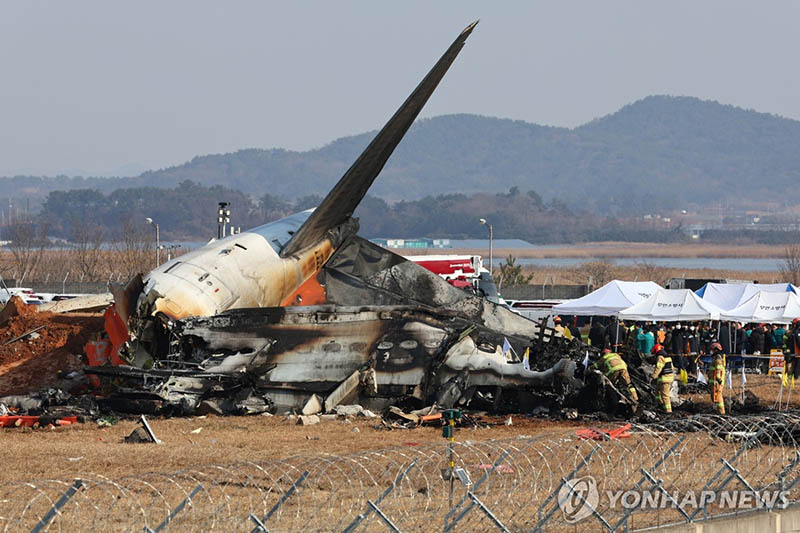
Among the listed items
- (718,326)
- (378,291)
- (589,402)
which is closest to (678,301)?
(718,326)

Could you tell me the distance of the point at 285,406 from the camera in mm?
28641

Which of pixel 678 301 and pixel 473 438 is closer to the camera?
pixel 473 438

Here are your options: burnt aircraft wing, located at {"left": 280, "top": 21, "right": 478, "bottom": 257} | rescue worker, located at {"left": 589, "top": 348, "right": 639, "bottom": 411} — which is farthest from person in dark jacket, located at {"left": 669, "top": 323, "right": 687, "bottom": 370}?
burnt aircraft wing, located at {"left": 280, "top": 21, "right": 478, "bottom": 257}

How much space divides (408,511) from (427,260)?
51.5 metres

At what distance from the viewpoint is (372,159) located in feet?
115

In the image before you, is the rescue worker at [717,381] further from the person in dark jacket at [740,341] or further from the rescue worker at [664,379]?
the person in dark jacket at [740,341]

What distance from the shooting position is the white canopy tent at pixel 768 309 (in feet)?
146

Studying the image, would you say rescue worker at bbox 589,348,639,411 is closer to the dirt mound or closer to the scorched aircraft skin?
the scorched aircraft skin

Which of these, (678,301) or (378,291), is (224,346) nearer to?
(378,291)

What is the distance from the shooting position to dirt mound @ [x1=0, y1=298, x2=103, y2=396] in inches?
1342

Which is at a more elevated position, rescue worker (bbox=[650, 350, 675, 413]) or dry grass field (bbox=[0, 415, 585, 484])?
rescue worker (bbox=[650, 350, 675, 413])

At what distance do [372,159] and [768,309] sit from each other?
782 inches

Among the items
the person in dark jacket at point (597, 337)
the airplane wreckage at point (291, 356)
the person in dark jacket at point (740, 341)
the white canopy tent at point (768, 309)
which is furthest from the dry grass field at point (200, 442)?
the person in dark jacket at point (740, 341)

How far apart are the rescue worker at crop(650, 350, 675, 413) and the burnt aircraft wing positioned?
37.6 ft
